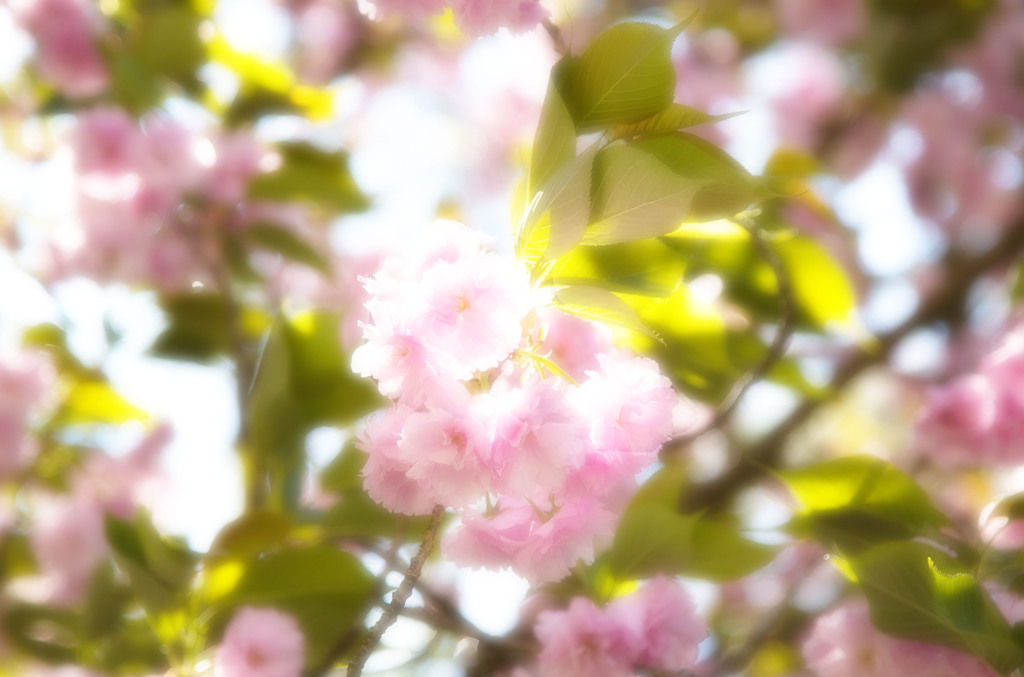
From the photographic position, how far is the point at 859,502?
0.90m

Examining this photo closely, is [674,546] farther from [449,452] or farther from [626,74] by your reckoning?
[626,74]

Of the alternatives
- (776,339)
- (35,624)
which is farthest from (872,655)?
(35,624)

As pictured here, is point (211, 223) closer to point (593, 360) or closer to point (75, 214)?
point (75, 214)

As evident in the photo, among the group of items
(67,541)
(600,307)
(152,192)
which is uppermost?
(152,192)

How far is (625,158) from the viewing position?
65cm

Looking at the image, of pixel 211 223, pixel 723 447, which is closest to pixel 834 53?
pixel 723 447

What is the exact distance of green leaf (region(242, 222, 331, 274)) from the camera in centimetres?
164

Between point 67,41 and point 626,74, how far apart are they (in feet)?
5.59

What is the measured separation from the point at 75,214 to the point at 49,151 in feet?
1.94

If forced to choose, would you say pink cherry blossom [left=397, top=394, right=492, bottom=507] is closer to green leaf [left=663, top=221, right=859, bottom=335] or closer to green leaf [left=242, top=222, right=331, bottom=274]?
green leaf [left=663, top=221, right=859, bottom=335]

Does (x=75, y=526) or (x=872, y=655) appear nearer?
(x=872, y=655)

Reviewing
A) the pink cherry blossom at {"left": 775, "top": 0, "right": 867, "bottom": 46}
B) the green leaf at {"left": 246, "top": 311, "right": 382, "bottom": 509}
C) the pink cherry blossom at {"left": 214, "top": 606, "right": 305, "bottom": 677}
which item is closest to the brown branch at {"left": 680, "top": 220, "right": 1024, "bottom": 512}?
the green leaf at {"left": 246, "top": 311, "right": 382, "bottom": 509}

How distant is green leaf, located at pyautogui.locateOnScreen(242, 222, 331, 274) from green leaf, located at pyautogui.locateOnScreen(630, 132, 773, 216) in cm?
111

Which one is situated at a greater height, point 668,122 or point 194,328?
point 194,328
